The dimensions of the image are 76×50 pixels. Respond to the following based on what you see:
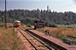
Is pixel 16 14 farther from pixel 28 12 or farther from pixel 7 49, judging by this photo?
pixel 7 49

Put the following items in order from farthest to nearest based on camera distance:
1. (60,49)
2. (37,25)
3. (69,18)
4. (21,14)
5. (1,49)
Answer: (21,14), (69,18), (37,25), (60,49), (1,49)

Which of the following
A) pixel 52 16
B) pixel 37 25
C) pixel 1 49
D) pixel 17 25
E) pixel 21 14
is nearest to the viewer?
pixel 1 49

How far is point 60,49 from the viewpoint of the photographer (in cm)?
1498

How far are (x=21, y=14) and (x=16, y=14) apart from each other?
6.50 meters

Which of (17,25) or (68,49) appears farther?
(17,25)

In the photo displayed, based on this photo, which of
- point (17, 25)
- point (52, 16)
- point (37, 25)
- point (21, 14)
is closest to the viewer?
point (37, 25)

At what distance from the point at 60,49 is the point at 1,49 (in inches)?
167

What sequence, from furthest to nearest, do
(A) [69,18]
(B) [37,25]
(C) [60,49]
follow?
(A) [69,18] < (B) [37,25] < (C) [60,49]

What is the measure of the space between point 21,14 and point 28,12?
6824mm

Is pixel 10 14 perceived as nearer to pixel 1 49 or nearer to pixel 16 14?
pixel 16 14

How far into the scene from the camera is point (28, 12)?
15462 cm

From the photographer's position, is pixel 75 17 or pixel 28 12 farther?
pixel 28 12

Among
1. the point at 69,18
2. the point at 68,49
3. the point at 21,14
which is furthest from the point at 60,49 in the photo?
the point at 21,14

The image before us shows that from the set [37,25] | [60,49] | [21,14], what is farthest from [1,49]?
[21,14]
